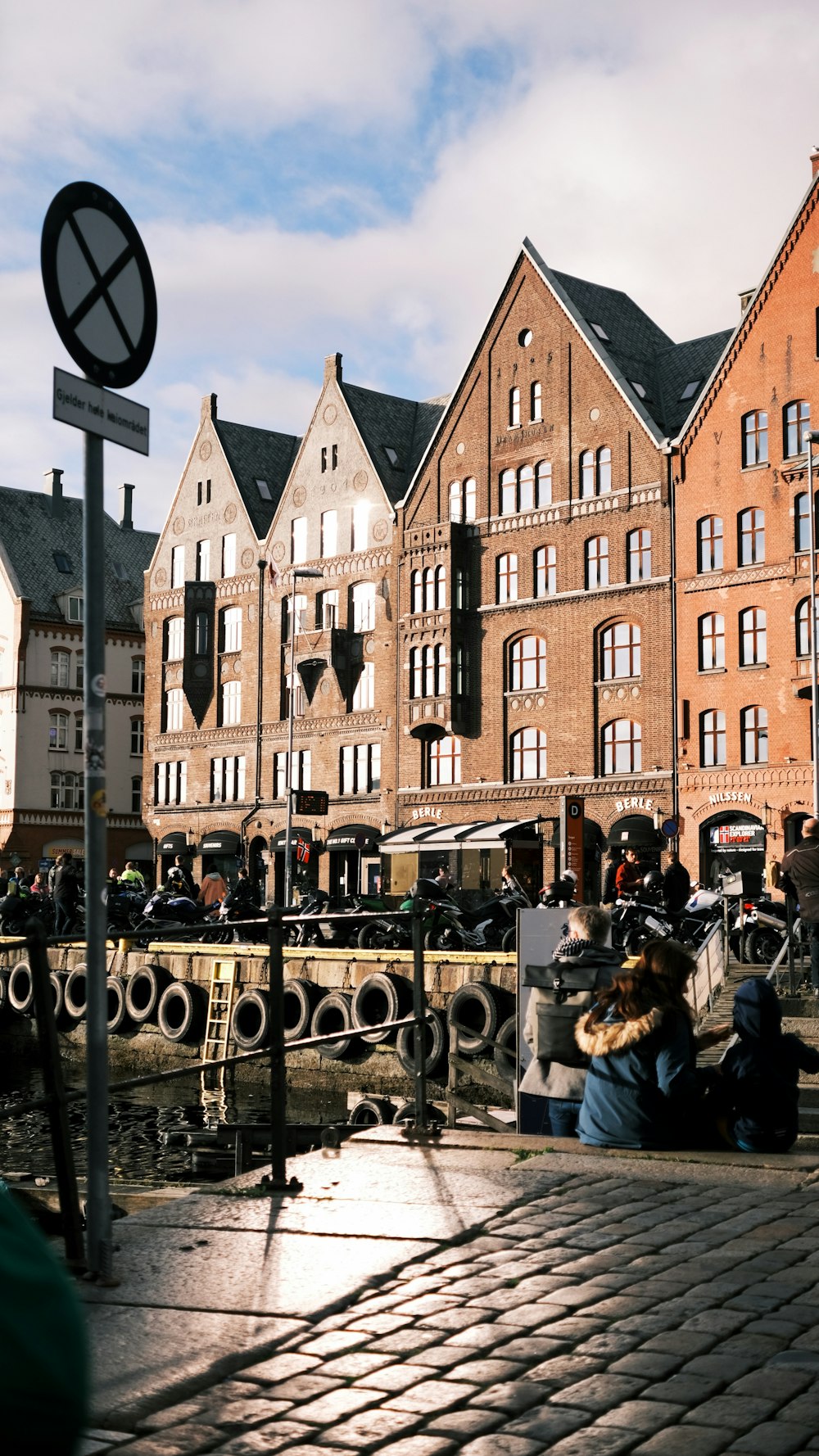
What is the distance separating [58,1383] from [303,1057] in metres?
26.8

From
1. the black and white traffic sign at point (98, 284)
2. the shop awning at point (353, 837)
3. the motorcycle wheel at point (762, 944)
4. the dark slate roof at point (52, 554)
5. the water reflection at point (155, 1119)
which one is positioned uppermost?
the dark slate roof at point (52, 554)

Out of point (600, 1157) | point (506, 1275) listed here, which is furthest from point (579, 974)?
point (506, 1275)

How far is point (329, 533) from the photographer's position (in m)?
60.6

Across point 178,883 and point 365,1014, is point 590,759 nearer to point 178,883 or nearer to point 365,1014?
point 178,883

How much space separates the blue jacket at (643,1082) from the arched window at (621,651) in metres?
41.0

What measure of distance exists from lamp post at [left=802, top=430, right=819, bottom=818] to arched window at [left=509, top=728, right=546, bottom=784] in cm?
→ 1009

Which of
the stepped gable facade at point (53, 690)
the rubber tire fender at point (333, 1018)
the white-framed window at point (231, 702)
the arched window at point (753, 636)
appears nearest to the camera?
the rubber tire fender at point (333, 1018)

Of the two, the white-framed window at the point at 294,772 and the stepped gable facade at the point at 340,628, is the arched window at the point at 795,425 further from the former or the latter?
the white-framed window at the point at 294,772

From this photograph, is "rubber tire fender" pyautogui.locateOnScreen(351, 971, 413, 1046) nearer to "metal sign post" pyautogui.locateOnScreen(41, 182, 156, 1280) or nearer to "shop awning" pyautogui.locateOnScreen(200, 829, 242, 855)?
"metal sign post" pyautogui.locateOnScreen(41, 182, 156, 1280)

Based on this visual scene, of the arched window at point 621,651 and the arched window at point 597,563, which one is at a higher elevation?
the arched window at point 597,563

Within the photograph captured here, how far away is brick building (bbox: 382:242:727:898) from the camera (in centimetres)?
4809

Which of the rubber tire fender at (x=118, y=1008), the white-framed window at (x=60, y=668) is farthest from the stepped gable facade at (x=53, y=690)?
the rubber tire fender at (x=118, y=1008)

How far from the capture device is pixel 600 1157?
790cm

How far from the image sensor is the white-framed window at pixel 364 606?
57875 mm
